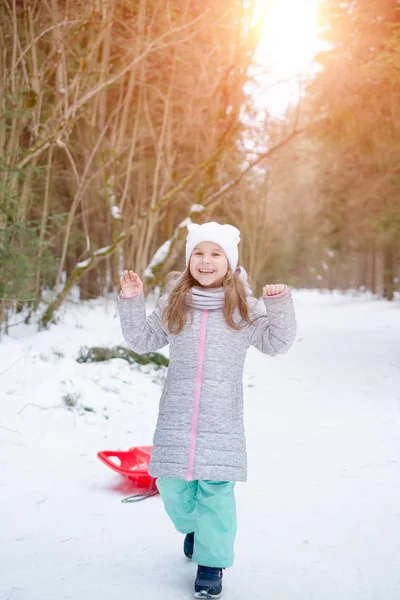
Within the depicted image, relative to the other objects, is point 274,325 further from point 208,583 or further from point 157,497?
point 157,497

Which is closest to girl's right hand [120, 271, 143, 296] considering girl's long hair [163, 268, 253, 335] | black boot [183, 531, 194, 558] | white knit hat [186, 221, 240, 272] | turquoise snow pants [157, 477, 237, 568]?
girl's long hair [163, 268, 253, 335]

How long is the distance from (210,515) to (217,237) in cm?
117

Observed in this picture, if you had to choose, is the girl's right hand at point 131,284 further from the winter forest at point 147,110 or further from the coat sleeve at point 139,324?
the winter forest at point 147,110

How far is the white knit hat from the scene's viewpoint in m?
2.71

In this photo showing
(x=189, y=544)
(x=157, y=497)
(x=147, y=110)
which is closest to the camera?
(x=189, y=544)

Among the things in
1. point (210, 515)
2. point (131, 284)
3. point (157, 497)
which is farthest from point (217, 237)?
point (157, 497)

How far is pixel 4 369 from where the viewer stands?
5160 mm

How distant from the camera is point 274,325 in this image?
2.59 m

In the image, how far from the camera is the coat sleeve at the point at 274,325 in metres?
2.56

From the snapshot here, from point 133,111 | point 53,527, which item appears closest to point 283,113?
point 133,111

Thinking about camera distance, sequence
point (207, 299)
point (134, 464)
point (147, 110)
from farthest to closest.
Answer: point (147, 110) → point (134, 464) → point (207, 299)

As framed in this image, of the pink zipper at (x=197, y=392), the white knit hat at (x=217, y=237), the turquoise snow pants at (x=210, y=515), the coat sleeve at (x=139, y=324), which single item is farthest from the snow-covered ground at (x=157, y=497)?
the white knit hat at (x=217, y=237)

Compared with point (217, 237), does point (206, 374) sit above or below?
below

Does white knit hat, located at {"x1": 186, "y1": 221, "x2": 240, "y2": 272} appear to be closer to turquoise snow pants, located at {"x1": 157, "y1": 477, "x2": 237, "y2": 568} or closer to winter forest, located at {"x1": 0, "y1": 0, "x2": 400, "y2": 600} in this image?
winter forest, located at {"x1": 0, "y1": 0, "x2": 400, "y2": 600}
